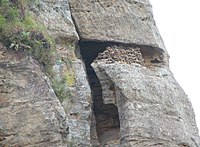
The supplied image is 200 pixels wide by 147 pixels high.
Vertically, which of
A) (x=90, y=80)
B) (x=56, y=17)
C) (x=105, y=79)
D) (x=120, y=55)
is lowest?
(x=105, y=79)

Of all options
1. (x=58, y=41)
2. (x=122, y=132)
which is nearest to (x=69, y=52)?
(x=58, y=41)

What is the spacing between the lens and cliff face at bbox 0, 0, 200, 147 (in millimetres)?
8883

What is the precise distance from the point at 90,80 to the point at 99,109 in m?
0.81

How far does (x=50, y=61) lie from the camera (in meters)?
10.2

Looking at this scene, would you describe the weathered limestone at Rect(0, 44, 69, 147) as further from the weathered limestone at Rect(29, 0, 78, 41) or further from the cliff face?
the weathered limestone at Rect(29, 0, 78, 41)

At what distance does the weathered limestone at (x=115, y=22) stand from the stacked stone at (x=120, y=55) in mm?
240

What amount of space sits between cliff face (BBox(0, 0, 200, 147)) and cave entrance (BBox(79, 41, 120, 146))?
0.03m

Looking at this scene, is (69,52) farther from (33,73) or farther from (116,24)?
(33,73)

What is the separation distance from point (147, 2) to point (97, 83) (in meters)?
3.40

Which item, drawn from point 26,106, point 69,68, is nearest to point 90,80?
point 69,68

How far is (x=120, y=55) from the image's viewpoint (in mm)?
13195

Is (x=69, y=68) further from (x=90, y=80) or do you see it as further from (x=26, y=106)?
(x=26, y=106)

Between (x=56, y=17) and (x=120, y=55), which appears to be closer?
(x=56, y=17)

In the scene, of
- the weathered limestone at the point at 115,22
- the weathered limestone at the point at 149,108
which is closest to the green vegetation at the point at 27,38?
the weathered limestone at the point at 149,108
